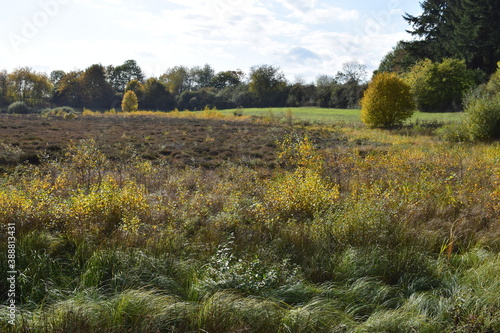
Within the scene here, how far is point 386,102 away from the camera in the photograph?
2908 cm

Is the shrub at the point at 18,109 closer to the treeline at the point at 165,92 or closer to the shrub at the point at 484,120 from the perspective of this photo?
the treeline at the point at 165,92

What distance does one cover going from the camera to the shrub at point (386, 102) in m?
29.3

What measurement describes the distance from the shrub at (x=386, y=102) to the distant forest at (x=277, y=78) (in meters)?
13.6

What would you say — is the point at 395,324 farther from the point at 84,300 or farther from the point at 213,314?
the point at 84,300

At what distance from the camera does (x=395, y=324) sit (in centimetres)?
339

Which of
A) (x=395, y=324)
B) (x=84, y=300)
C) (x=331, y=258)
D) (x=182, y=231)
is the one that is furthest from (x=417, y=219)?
(x=84, y=300)

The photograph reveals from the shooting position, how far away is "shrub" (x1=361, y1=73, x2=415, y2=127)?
29297 mm

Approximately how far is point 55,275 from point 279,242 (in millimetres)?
2942

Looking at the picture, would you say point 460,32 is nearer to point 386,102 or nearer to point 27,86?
point 386,102

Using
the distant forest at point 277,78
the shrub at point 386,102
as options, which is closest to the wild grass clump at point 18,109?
the distant forest at point 277,78

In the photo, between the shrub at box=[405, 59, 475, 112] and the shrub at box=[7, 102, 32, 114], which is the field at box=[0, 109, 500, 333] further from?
the shrub at box=[7, 102, 32, 114]

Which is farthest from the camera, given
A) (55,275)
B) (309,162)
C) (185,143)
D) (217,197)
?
(185,143)

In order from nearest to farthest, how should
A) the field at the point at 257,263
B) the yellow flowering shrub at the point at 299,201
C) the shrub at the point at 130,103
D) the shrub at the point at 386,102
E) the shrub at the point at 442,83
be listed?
the field at the point at 257,263
the yellow flowering shrub at the point at 299,201
the shrub at the point at 386,102
the shrub at the point at 442,83
the shrub at the point at 130,103

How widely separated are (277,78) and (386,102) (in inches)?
1440
